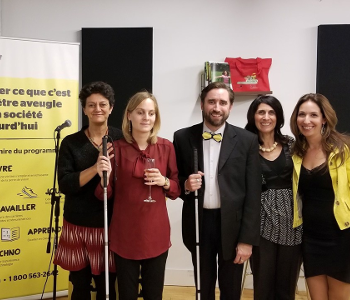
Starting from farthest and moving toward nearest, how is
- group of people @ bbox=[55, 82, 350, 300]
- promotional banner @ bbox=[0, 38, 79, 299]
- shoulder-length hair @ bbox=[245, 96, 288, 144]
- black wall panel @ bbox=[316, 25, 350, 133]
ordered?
black wall panel @ bbox=[316, 25, 350, 133] < promotional banner @ bbox=[0, 38, 79, 299] < shoulder-length hair @ bbox=[245, 96, 288, 144] < group of people @ bbox=[55, 82, 350, 300]

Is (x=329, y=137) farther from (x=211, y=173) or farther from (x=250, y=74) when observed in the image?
(x=250, y=74)

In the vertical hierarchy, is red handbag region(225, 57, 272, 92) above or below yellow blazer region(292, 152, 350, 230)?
above

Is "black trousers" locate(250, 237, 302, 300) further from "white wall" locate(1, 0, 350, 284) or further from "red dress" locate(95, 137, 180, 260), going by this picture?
"white wall" locate(1, 0, 350, 284)

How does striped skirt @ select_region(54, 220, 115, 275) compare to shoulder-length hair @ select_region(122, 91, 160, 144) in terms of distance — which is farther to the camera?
striped skirt @ select_region(54, 220, 115, 275)

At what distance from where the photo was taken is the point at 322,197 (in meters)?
2.28

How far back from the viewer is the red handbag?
12.4ft

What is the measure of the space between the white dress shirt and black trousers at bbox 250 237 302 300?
1.54 feet

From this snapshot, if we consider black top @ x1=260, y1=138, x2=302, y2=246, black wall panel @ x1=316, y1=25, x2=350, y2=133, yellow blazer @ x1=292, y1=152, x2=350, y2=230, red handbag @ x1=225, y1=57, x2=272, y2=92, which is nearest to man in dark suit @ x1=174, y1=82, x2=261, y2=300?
black top @ x1=260, y1=138, x2=302, y2=246

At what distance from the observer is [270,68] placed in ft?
12.6

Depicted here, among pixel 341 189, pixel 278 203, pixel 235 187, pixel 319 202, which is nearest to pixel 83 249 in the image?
pixel 235 187

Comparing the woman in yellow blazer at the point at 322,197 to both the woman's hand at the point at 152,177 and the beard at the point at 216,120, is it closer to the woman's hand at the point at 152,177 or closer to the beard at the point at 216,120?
the beard at the point at 216,120

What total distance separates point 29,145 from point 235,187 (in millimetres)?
2153

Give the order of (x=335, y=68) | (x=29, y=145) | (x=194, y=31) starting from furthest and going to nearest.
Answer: (x=194, y=31) < (x=335, y=68) < (x=29, y=145)

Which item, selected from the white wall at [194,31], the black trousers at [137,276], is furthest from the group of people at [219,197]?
the white wall at [194,31]
